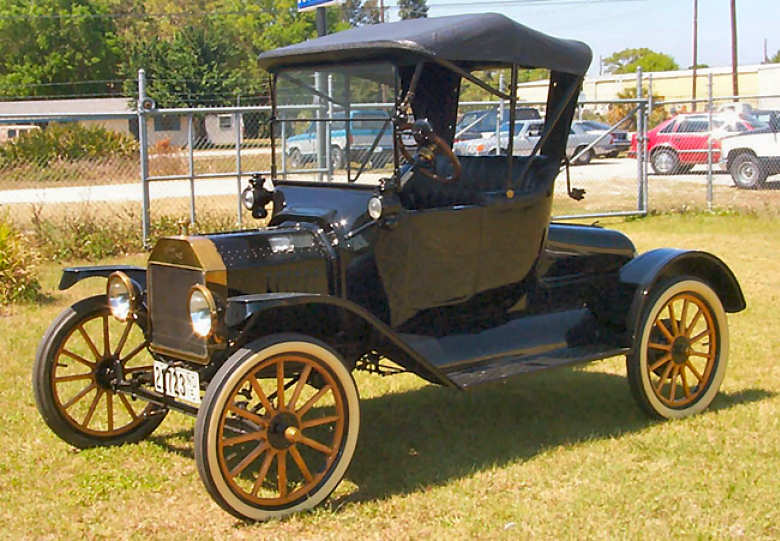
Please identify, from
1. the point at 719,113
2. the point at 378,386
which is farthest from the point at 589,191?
the point at 378,386

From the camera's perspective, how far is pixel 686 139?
22.6 m

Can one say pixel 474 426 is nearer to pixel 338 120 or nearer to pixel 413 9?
pixel 338 120

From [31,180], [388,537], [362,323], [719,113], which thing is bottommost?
[388,537]

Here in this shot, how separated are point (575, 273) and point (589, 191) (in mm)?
13940

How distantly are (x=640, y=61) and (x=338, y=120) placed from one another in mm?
98261

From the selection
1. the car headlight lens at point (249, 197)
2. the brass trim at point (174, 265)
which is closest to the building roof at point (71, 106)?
the car headlight lens at point (249, 197)

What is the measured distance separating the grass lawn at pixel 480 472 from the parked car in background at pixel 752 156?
12912 mm

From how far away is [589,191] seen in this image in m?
19.8

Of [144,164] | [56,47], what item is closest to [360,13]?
[56,47]

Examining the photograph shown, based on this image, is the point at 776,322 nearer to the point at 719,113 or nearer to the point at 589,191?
the point at 589,191

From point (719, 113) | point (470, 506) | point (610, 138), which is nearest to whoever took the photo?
point (470, 506)

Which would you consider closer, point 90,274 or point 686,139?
point 90,274

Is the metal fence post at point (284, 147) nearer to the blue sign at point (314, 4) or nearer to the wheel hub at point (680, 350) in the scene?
the wheel hub at point (680, 350)

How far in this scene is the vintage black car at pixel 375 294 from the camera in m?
4.70
